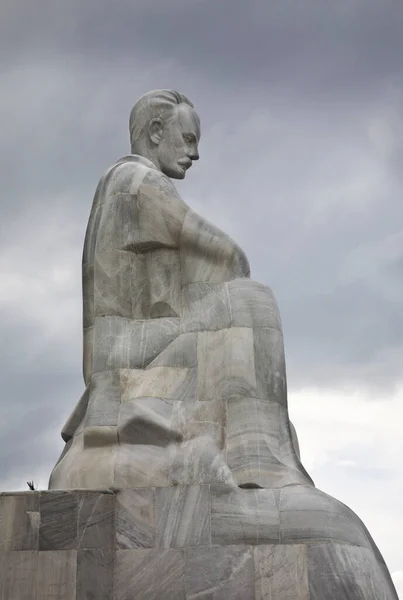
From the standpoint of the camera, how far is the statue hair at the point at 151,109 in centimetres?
2094

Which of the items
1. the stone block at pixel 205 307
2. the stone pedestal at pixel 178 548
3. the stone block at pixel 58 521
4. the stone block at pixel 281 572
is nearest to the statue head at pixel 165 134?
the stone block at pixel 205 307

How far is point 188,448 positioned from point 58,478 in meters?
2.13

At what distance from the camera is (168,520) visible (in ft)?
56.5

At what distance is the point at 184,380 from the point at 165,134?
14.9ft

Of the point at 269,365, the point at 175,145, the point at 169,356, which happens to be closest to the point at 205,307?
the point at 169,356

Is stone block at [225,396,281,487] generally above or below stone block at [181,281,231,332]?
below

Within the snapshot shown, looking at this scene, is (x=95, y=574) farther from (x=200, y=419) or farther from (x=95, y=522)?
(x=200, y=419)

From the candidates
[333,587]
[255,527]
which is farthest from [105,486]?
[333,587]

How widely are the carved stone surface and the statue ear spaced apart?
430 mm

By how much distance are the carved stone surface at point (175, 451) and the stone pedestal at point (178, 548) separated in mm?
19

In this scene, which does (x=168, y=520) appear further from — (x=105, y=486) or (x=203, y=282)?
(x=203, y=282)

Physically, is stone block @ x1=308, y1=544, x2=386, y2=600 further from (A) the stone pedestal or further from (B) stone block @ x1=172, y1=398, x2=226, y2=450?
(B) stone block @ x1=172, y1=398, x2=226, y2=450

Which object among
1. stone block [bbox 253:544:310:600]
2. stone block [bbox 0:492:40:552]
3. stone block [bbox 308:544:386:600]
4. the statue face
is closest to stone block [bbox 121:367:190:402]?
stone block [bbox 0:492:40:552]

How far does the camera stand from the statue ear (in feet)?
68.6
